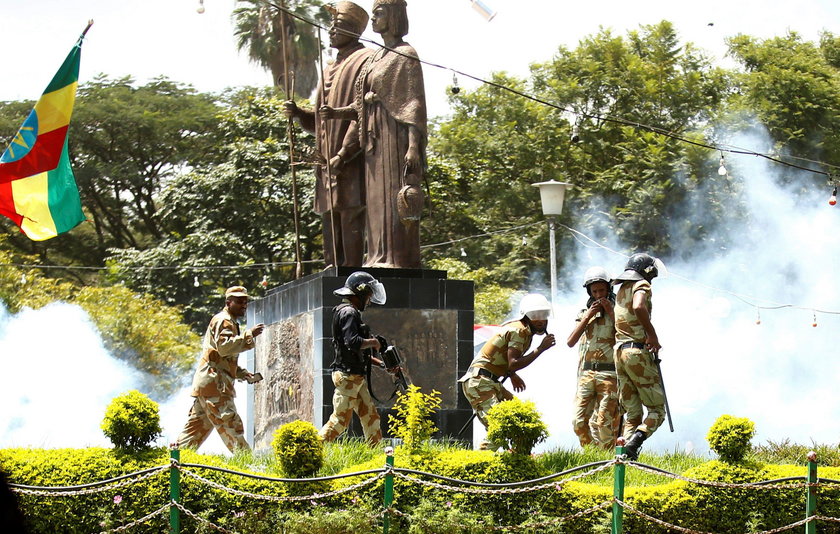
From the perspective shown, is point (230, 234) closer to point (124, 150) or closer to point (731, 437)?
point (124, 150)

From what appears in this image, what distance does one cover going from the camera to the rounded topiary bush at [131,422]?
28.5ft

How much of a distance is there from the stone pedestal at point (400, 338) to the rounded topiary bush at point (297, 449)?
3507 mm

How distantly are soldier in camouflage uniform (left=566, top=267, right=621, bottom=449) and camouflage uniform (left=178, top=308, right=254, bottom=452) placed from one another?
3.10 metres

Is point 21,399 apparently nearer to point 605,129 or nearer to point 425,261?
point 425,261

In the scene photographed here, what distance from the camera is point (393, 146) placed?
1360 centimetres

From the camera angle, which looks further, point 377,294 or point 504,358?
point 377,294

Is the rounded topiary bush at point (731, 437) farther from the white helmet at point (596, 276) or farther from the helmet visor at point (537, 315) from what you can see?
the white helmet at point (596, 276)

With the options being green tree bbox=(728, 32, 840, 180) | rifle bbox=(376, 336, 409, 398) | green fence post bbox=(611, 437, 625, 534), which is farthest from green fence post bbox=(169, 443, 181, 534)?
green tree bbox=(728, 32, 840, 180)

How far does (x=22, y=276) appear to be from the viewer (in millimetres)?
27609

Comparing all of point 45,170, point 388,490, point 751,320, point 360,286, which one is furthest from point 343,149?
point 751,320

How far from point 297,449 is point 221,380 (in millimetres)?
3201

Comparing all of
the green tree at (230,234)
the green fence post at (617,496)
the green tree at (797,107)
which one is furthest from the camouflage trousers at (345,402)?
the green tree at (797,107)

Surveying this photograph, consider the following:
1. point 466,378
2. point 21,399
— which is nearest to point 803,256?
point 21,399

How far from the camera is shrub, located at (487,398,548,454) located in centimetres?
893
